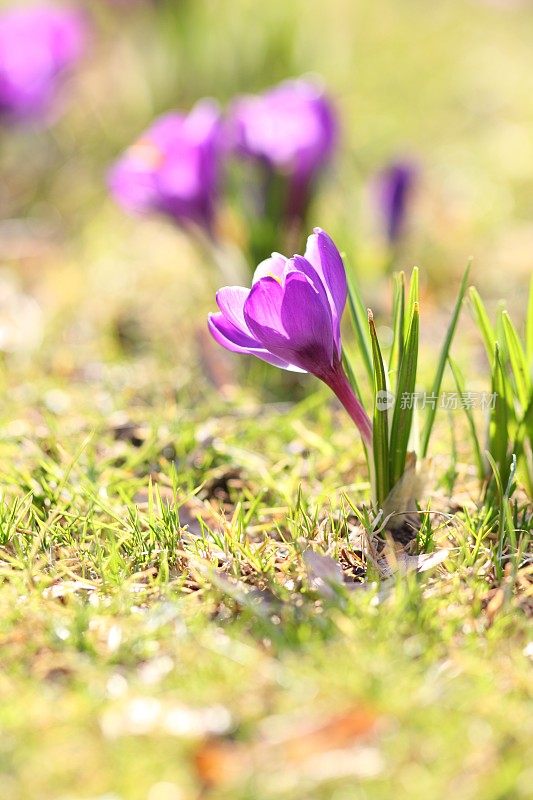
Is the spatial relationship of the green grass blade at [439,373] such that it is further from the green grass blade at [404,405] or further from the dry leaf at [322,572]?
the dry leaf at [322,572]

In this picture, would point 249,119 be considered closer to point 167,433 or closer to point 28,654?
point 167,433

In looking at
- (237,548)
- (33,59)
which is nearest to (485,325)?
(237,548)

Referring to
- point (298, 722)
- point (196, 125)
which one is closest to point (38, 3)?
point (196, 125)

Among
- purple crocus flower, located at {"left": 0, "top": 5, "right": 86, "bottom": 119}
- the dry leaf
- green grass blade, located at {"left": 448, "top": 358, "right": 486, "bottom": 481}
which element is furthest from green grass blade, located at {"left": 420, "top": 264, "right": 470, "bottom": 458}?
purple crocus flower, located at {"left": 0, "top": 5, "right": 86, "bottom": 119}

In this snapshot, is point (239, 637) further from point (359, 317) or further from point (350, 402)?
point (359, 317)

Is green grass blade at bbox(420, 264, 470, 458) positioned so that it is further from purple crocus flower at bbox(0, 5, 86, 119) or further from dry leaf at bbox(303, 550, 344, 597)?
purple crocus flower at bbox(0, 5, 86, 119)

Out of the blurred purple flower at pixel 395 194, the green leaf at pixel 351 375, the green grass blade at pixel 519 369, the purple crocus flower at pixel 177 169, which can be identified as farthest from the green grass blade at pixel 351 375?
the blurred purple flower at pixel 395 194
